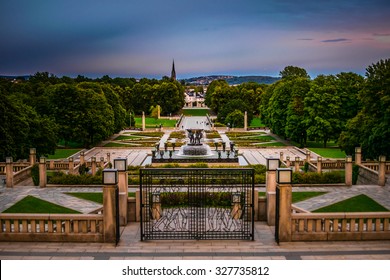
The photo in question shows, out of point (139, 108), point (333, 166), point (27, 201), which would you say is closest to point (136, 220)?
point (27, 201)

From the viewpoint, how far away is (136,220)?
51.1 feet

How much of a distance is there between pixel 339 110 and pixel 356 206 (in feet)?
97.3

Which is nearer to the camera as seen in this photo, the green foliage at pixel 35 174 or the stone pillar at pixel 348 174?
the stone pillar at pixel 348 174

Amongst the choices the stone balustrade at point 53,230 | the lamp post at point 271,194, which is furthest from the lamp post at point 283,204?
the stone balustrade at point 53,230

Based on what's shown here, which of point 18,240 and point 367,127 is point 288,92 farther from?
point 18,240

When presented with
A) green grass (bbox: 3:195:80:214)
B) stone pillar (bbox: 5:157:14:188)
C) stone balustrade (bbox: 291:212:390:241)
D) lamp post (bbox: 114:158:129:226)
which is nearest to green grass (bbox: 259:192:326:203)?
stone balustrade (bbox: 291:212:390:241)

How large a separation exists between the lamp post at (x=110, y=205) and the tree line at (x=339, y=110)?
2035cm

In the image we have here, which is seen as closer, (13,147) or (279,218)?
(279,218)

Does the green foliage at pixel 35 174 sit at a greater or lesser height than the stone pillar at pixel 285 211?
lesser

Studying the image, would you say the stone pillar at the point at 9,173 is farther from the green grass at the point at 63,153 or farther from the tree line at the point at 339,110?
the tree line at the point at 339,110

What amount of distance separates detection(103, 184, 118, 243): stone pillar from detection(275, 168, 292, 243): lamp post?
4.57 m

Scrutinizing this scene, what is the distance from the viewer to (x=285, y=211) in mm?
12867

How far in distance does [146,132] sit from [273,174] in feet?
180

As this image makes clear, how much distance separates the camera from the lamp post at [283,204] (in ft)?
41.7
